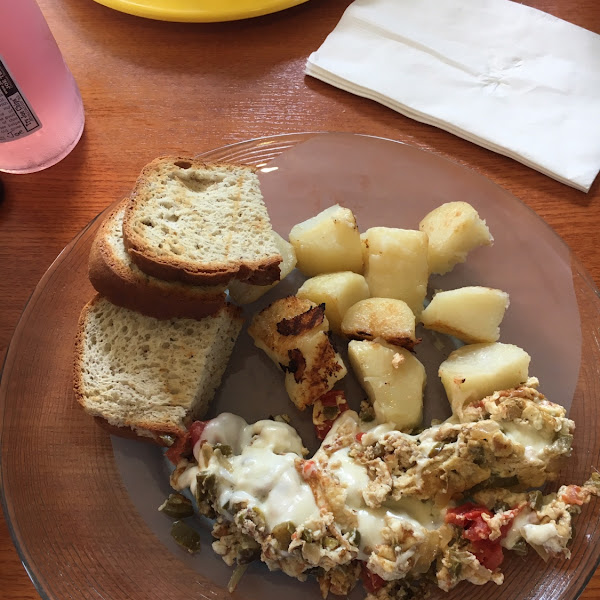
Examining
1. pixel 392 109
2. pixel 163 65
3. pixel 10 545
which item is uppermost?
pixel 163 65

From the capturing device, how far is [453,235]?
6.44 feet

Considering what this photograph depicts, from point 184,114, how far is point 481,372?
1541 mm

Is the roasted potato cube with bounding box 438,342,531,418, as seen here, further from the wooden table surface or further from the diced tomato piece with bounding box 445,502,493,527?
the wooden table surface

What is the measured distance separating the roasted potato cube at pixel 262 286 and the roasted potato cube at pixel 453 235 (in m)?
0.44

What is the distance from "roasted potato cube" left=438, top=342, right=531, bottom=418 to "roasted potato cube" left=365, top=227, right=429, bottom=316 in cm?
23

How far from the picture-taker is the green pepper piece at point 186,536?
5.49 feet

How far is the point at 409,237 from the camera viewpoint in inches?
75.9

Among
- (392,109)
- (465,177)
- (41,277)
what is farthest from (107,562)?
(392,109)

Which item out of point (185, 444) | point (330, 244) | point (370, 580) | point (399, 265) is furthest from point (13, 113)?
point (370, 580)

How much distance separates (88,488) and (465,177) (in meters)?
1.56

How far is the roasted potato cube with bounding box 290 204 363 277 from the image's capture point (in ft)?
6.38

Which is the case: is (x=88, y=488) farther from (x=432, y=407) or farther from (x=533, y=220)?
(x=533, y=220)

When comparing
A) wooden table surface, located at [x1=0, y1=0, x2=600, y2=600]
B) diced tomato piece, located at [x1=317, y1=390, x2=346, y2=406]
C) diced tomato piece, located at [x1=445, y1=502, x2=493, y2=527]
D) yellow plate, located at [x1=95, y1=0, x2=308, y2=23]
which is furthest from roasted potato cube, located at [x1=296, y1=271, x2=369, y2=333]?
yellow plate, located at [x1=95, y1=0, x2=308, y2=23]

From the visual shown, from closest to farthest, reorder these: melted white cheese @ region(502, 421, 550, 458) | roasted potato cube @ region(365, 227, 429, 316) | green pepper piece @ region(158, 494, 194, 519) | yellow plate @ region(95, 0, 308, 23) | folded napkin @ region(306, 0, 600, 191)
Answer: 1. melted white cheese @ region(502, 421, 550, 458)
2. green pepper piece @ region(158, 494, 194, 519)
3. roasted potato cube @ region(365, 227, 429, 316)
4. folded napkin @ region(306, 0, 600, 191)
5. yellow plate @ region(95, 0, 308, 23)
